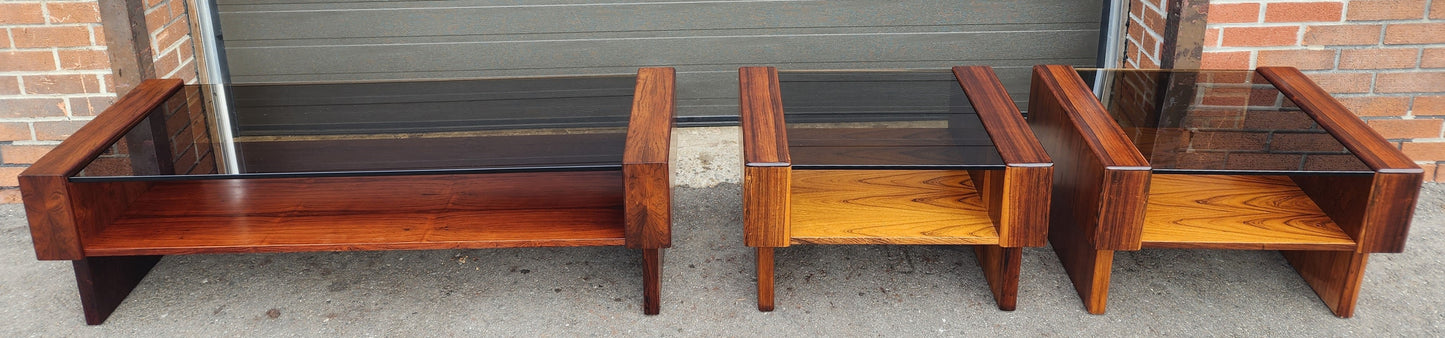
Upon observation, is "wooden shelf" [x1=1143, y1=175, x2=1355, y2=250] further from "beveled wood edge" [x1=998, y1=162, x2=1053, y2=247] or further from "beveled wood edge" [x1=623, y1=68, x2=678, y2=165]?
"beveled wood edge" [x1=623, y1=68, x2=678, y2=165]

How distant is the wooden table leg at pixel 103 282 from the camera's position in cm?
216

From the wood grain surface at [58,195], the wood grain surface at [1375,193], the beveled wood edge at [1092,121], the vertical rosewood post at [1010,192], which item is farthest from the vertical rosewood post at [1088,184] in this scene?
the wood grain surface at [58,195]

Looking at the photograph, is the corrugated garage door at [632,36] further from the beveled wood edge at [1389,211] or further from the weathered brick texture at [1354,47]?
the beveled wood edge at [1389,211]

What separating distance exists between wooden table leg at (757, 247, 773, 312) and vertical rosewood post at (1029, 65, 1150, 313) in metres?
0.63

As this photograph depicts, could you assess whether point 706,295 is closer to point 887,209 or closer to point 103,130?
point 887,209

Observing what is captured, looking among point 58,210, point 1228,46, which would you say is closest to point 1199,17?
point 1228,46

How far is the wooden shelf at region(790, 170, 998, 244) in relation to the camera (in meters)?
2.12

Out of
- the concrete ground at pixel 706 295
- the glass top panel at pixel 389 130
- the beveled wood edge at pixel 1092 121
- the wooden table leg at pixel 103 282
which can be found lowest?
the concrete ground at pixel 706 295

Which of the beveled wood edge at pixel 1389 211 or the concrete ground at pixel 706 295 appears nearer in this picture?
the beveled wood edge at pixel 1389 211

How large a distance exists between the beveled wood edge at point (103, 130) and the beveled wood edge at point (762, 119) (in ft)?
4.21

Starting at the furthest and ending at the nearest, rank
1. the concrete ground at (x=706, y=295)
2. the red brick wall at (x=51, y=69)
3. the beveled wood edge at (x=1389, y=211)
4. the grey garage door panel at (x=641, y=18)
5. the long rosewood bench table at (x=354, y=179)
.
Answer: the grey garage door panel at (x=641, y=18)
the red brick wall at (x=51, y=69)
the concrete ground at (x=706, y=295)
the long rosewood bench table at (x=354, y=179)
the beveled wood edge at (x=1389, y=211)

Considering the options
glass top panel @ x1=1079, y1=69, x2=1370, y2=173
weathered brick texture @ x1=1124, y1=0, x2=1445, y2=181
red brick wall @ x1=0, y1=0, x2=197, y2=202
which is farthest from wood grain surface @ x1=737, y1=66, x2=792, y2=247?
red brick wall @ x1=0, y1=0, x2=197, y2=202

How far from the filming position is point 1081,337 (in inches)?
84.3

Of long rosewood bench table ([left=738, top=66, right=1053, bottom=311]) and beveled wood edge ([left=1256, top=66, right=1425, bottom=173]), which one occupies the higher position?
beveled wood edge ([left=1256, top=66, right=1425, bottom=173])
